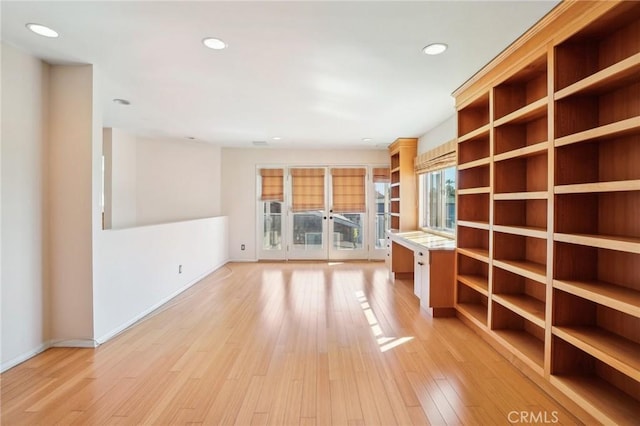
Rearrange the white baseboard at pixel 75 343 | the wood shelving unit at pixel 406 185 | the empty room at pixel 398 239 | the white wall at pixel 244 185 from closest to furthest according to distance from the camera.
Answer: the empty room at pixel 398 239, the white baseboard at pixel 75 343, the wood shelving unit at pixel 406 185, the white wall at pixel 244 185

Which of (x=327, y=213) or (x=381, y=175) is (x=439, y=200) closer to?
(x=381, y=175)

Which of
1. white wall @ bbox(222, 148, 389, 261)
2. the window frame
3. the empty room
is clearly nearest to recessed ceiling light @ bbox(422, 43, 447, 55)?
the empty room

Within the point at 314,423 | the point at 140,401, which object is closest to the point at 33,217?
the point at 140,401

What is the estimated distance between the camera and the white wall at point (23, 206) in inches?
94.1

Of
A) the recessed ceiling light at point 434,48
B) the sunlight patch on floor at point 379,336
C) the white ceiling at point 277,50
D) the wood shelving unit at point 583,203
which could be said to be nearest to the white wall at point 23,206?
the white ceiling at point 277,50

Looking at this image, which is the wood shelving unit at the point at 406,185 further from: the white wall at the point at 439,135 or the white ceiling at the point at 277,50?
the white ceiling at the point at 277,50

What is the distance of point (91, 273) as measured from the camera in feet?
9.10

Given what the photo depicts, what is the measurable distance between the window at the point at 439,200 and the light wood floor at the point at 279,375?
1.63m

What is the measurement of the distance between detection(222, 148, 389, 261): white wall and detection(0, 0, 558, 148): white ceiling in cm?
260

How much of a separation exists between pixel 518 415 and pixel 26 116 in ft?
13.5

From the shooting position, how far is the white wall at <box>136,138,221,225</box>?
5914 mm

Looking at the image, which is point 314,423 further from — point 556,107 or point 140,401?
point 556,107

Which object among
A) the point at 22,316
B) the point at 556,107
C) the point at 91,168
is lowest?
the point at 22,316

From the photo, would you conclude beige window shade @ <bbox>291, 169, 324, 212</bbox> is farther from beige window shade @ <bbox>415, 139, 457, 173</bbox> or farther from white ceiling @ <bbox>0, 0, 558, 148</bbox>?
white ceiling @ <bbox>0, 0, 558, 148</bbox>
